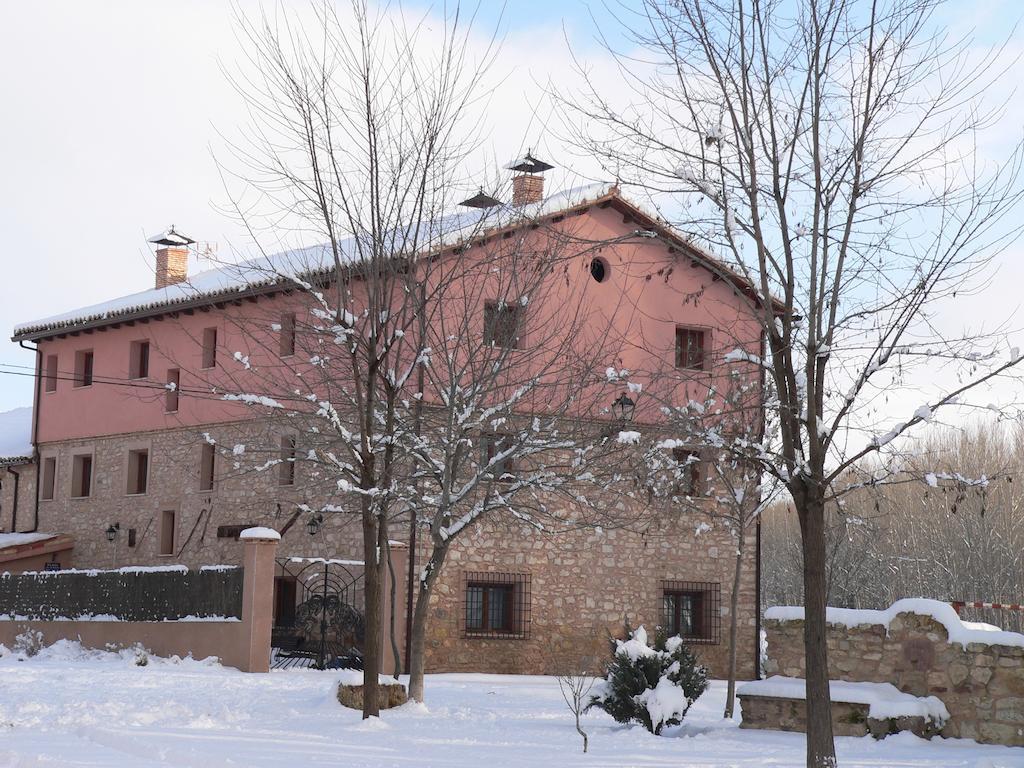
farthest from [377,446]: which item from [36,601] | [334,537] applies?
[36,601]

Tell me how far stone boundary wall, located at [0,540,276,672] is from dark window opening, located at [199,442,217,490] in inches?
204

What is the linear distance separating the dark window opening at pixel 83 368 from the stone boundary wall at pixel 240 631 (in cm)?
997

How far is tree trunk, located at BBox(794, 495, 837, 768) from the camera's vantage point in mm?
8883

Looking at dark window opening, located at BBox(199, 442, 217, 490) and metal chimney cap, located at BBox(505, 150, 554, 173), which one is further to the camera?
dark window opening, located at BBox(199, 442, 217, 490)

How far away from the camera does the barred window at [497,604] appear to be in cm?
2284

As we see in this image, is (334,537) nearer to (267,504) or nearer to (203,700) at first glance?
(267,504)

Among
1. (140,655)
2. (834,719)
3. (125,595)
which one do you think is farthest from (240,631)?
(834,719)

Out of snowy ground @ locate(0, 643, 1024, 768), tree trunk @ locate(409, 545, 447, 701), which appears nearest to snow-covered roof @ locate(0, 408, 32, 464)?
snowy ground @ locate(0, 643, 1024, 768)

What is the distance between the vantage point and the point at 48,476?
→ 3117 cm

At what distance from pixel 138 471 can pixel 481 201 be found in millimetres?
15099

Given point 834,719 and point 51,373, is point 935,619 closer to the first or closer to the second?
point 834,719

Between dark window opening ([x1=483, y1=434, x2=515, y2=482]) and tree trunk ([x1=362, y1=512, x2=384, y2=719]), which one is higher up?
dark window opening ([x1=483, y1=434, x2=515, y2=482])

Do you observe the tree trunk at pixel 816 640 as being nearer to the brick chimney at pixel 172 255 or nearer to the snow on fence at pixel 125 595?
the snow on fence at pixel 125 595

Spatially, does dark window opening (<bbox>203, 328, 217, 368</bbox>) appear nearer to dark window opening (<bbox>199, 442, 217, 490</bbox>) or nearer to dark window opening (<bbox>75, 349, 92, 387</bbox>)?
dark window opening (<bbox>199, 442, 217, 490</bbox>)
